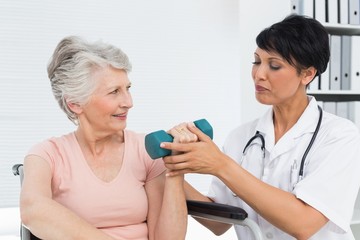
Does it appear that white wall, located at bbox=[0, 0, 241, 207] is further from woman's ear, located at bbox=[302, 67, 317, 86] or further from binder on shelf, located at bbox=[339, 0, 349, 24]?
woman's ear, located at bbox=[302, 67, 317, 86]

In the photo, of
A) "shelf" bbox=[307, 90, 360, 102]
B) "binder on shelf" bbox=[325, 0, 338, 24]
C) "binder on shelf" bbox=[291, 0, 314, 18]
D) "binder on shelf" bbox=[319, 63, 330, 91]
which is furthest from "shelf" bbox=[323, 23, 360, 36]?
"shelf" bbox=[307, 90, 360, 102]

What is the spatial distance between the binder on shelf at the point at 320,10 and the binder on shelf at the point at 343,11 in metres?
0.11

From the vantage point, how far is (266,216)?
1.52 meters

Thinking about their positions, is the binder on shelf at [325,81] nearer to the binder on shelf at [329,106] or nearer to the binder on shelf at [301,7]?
the binder on shelf at [329,106]

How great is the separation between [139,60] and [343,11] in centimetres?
117

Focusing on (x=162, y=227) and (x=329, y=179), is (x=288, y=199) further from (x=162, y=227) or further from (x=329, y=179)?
(x=162, y=227)

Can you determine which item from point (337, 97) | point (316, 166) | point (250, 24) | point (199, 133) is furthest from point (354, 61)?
point (199, 133)

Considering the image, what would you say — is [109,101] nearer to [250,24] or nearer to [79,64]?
[79,64]

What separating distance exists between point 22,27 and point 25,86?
0.95 ft

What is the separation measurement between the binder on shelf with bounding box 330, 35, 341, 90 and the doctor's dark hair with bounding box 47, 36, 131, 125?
5.63 ft

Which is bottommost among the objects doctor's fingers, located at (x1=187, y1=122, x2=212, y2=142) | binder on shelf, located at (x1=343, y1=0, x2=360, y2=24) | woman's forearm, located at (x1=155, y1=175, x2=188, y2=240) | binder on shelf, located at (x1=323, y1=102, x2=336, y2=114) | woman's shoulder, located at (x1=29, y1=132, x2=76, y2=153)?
woman's forearm, located at (x1=155, y1=175, x2=188, y2=240)

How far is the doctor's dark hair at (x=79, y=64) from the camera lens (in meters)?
1.54

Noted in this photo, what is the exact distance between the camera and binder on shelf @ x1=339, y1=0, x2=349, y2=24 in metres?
3.00

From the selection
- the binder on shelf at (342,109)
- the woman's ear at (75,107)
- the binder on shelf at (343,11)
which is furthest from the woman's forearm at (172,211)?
the binder on shelf at (343,11)
